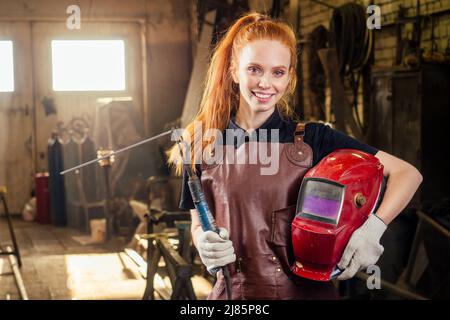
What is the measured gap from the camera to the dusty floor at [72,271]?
196 inches

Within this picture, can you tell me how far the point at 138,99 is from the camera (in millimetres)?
8758

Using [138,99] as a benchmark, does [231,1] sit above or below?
above

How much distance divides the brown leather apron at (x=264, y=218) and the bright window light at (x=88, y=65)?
5842 mm

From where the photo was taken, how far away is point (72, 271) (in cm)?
561

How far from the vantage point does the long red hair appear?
1.73 metres

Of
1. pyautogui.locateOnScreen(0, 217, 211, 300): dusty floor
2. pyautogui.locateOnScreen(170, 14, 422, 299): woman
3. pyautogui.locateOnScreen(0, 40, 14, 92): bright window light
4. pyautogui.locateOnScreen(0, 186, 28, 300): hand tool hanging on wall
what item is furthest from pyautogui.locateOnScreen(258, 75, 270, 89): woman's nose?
pyautogui.locateOnScreen(0, 40, 14, 92): bright window light

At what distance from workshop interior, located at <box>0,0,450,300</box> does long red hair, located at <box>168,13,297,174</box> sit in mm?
502

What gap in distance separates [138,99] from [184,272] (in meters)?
5.56

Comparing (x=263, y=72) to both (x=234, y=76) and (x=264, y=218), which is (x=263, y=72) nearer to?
(x=234, y=76)

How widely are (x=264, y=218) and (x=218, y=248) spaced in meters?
0.14

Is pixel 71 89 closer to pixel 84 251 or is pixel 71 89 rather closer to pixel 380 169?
pixel 84 251

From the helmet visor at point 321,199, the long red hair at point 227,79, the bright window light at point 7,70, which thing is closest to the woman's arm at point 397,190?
the helmet visor at point 321,199

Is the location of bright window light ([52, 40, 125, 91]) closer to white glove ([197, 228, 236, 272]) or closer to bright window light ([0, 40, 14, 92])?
bright window light ([0, 40, 14, 92])
